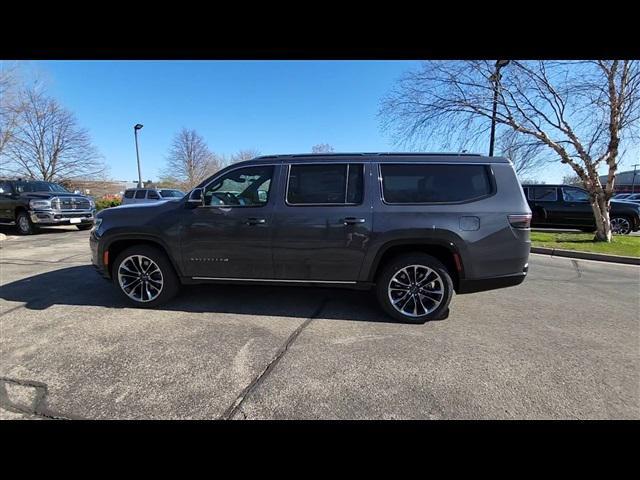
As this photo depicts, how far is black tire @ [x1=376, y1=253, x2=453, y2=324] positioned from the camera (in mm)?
3473

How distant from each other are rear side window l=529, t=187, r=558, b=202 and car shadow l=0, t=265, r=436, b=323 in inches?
386

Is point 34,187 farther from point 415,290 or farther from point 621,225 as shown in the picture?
point 621,225

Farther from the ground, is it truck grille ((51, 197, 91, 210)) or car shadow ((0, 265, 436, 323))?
truck grille ((51, 197, 91, 210))

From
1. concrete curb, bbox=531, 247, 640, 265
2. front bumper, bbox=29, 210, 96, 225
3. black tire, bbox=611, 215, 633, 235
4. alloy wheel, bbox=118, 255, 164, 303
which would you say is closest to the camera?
alloy wheel, bbox=118, 255, 164, 303

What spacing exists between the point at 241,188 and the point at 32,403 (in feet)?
8.86

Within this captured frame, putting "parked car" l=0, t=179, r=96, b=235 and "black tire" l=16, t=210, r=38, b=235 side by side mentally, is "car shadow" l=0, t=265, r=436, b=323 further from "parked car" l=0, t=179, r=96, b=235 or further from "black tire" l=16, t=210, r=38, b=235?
"black tire" l=16, t=210, r=38, b=235

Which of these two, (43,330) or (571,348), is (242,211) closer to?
(43,330)

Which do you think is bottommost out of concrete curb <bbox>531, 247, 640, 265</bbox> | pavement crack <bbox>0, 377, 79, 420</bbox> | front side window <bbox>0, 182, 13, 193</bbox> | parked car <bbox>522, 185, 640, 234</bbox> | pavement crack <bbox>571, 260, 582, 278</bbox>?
pavement crack <bbox>571, 260, 582, 278</bbox>

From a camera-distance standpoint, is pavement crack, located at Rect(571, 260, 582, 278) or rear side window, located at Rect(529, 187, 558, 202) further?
rear side window, located at Rect(529, 187, 558, 202)

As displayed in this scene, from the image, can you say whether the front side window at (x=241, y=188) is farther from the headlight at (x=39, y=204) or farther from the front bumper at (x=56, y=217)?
the headlight at (x=39, y=204)

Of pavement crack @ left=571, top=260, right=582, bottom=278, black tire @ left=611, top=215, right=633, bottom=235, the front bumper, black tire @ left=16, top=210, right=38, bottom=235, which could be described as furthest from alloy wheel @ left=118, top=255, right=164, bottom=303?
black tire @ left=611, top=215, right=633, bottom=235

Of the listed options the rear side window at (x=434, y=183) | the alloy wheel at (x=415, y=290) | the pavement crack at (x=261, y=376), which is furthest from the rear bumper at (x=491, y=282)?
the pavement crack at (x=261, y=376)

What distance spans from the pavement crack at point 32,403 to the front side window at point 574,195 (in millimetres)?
13812
